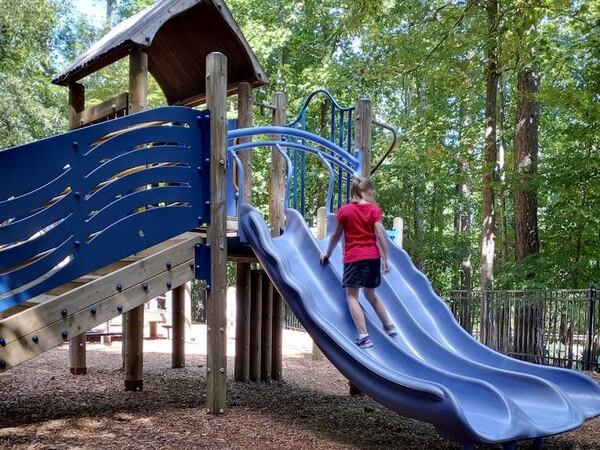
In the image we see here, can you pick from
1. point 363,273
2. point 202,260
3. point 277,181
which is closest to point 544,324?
point 277,181

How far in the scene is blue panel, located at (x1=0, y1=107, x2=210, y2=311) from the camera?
4.64m

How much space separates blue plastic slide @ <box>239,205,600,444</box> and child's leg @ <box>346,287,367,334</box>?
0.13 m

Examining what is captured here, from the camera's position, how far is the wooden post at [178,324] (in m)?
8.98

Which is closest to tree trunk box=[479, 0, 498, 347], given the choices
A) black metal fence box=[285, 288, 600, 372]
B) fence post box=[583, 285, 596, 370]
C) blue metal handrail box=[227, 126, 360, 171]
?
black metal fence box=[285, 288, 600, 372]

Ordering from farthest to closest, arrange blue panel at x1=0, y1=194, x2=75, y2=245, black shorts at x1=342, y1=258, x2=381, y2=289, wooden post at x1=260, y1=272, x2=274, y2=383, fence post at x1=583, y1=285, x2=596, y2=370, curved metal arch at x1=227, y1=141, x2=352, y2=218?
fence post at x1=583, y1=285, x2=596, y2=370 < wooden post at x1=260, y1=272, x2=274, y2=383 < curved metal arch at x1=227, y1=141, x2=352, y2=218 < black shorts at x1=342, y1=258, x2=381, y2=289 < blue panel at x1=0, y1=194, x2=75, y2=245

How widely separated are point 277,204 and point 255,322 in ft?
5.19

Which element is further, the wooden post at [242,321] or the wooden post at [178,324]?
the wooden post at [178,324]

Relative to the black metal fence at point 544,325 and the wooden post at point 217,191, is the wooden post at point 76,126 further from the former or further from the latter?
the black metal fence at point 544,325

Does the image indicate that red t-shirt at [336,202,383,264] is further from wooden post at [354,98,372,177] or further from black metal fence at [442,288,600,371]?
black metal fence at [442,288,600,371]

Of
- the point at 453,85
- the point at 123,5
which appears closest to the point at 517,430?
the point at 453,85

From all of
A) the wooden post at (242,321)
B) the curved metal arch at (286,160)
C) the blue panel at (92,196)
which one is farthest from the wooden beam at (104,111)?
the wooden post at (242,321)

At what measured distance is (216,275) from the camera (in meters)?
5.69

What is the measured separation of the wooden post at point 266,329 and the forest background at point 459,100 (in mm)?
4683

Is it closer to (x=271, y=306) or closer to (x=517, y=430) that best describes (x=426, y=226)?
(x=271, y=306)
